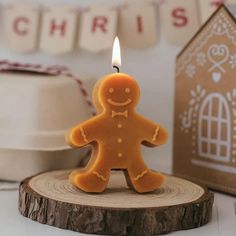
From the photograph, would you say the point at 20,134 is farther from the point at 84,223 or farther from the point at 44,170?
the point at 84,223

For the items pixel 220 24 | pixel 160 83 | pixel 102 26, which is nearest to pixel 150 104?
pixel 160 83

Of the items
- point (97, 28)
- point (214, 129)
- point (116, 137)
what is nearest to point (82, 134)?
point (116, 137)

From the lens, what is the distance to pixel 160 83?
3.66ft

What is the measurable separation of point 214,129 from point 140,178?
19 cm

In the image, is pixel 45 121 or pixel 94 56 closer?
pixel 45 121

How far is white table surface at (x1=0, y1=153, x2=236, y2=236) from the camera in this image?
69 cm

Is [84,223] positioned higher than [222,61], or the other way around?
[222,61]

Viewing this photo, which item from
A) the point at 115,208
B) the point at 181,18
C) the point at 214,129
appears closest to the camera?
the point at 115,208

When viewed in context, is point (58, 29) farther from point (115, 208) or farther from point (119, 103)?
point (115, 208)

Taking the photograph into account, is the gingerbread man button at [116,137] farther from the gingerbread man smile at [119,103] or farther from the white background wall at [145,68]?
the white background wall at [145,68]

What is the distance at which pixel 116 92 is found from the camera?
742 millimetres

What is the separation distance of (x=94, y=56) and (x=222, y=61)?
31cm

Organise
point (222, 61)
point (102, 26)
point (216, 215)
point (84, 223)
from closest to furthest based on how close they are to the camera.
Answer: point (84, 223) → point (216, 215) → point (222, 61) → point (102, 26)

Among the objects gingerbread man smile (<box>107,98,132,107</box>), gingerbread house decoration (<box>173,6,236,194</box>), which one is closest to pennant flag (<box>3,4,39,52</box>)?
gingerbread house decoration (<box>173,6,236,194</box>)
